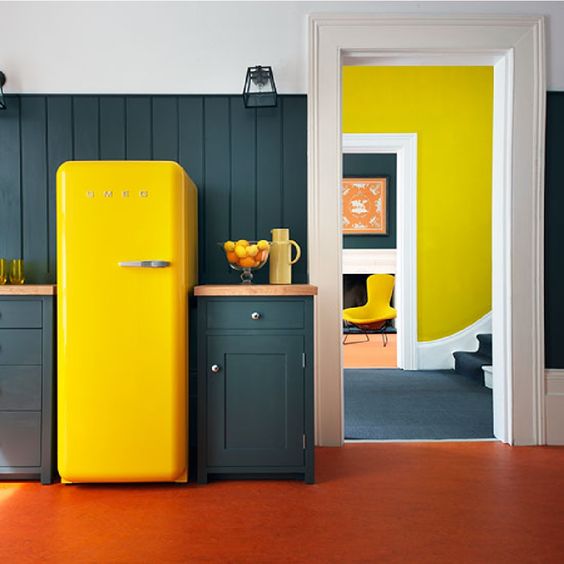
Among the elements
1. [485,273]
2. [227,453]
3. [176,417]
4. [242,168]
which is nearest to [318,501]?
[227,453]

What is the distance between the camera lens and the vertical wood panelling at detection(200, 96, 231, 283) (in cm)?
320

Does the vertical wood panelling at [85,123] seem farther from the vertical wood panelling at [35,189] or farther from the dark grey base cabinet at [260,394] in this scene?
the dark grey base cabinet at [260,394]

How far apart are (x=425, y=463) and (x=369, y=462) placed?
27 cm

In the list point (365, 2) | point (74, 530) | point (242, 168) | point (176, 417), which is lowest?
point (74, 530)

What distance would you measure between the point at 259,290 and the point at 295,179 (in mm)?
876

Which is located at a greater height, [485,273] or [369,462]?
[485,273]

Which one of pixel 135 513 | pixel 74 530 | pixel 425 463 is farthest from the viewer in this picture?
pixel 425 463

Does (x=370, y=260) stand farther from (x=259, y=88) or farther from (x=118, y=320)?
(x=118, y=320)

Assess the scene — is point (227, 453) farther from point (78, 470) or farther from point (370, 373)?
point (370, 373)

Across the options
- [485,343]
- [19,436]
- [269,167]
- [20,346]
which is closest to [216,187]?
[269,167]

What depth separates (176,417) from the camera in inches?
100

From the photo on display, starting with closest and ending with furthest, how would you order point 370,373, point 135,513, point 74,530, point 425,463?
point 74,530 < point 135,513 < point 425,463 < point 370,373

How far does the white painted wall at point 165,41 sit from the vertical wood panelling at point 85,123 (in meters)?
0.06

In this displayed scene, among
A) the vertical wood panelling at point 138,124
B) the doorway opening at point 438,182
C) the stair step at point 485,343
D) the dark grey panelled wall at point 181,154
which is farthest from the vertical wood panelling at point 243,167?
the stair step at point 485,343
